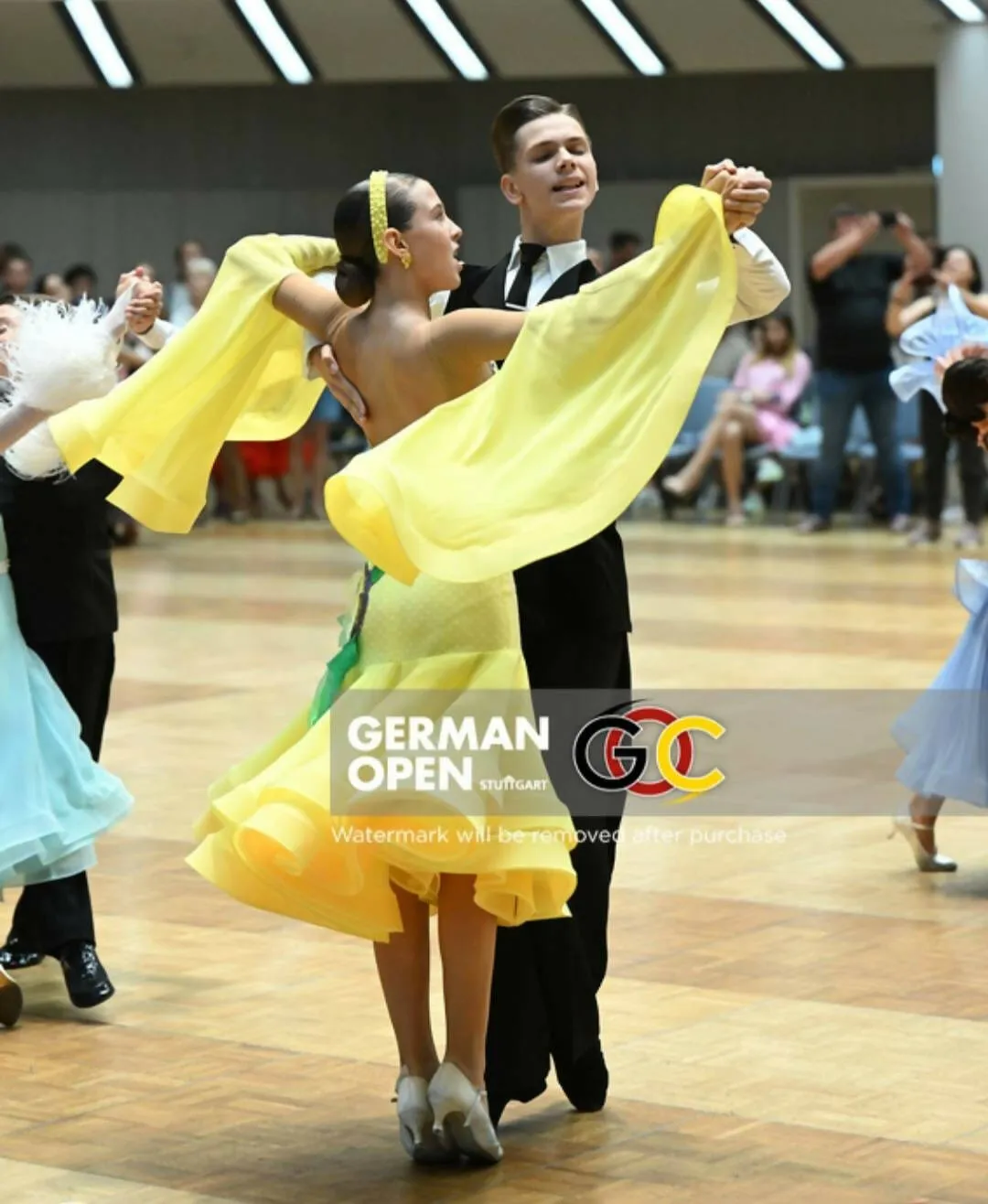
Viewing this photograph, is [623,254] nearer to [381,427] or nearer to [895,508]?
[895,508]

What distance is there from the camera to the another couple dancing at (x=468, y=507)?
3984mm

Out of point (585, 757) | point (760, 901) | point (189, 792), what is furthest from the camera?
point (189, 792)

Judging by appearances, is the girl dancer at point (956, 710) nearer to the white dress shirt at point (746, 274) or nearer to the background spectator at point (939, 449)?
the white dress shirt at point (746, 274)

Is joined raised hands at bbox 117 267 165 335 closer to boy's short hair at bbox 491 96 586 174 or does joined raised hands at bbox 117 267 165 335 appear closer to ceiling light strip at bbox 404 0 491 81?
boy's short hair at bbox 491 96 586 174

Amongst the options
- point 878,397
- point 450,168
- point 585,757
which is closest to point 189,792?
point 585,757

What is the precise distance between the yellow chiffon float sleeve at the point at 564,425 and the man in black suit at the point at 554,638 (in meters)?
0.38

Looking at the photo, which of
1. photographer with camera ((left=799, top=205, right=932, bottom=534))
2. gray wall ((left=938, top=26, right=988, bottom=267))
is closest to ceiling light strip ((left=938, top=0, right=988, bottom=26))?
gray wall ((left=938, top=26, right=988, bottom=267))

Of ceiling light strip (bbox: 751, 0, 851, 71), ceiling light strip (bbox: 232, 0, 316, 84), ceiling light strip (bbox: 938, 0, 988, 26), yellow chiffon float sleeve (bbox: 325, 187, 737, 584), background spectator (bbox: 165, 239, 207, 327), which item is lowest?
yellow chiffon float sleeve (bbox: 325, 187, 737, 584)

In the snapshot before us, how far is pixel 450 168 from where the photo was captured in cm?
2342

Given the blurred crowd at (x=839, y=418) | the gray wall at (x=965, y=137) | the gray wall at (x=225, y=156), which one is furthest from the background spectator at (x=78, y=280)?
the gray wall at (x=965, y=137)

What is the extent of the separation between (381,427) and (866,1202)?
1679mm

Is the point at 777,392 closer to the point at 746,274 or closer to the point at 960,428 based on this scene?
the point at 960,428

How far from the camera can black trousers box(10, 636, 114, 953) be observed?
216 inches

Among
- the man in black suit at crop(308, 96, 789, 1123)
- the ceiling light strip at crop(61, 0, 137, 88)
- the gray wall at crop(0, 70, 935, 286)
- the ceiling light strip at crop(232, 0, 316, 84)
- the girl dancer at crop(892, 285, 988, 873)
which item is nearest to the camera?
the man in black suit at crop(308, 96, 789, 1123)
